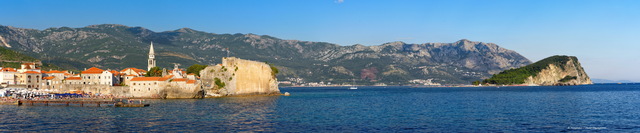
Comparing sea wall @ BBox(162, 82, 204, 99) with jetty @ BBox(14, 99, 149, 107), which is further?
sea wall @ BBox(162, 82, 204, 99)

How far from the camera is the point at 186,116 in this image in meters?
52.6

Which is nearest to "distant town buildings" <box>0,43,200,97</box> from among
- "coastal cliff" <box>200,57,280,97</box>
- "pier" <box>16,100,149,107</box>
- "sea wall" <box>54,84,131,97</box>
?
"sea wall" <box>54,84,131,97</box>

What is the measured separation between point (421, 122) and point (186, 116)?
24172 millimetres

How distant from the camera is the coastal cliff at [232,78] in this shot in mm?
101562

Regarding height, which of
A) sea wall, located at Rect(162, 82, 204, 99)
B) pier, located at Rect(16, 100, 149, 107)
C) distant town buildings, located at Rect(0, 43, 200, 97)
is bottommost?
pier, located at Rect(16, 100, 149, 107)

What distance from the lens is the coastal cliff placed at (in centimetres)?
10156

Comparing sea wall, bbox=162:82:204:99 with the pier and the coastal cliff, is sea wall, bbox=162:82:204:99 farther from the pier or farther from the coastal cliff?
the pier

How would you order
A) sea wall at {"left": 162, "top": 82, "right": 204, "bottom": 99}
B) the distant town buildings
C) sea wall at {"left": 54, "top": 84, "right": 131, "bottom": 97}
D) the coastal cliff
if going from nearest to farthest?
sea wall at {"left": 162, "top": 82, "right": 204, "bottom": 99} → the distant town buildings → sea wall at {"left": 54, "top": 84, "right": 131, "bottom": 97} → the coastal cliff

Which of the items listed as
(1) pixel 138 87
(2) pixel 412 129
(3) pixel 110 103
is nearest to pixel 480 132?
(2) pixel 412 129

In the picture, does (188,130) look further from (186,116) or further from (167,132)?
(186,116)

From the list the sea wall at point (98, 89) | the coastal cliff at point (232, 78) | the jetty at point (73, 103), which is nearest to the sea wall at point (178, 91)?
the coastal cliff at point (232, 78)

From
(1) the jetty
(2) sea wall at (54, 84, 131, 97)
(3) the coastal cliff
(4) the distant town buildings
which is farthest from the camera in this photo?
(3) the coastal cliff

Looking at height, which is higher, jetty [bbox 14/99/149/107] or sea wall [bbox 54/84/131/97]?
sea wall [bbox 54/84/131/97]

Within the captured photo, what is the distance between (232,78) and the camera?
10369 centimetres
